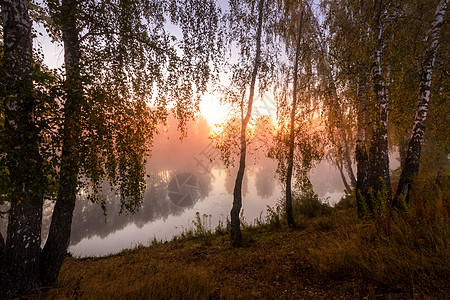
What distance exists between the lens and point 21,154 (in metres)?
2.69

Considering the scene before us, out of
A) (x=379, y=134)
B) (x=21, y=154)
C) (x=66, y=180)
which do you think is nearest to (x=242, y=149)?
(x=379, y=134)

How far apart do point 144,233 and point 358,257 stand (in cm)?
1987

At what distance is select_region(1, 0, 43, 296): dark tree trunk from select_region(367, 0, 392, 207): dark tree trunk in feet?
24.4

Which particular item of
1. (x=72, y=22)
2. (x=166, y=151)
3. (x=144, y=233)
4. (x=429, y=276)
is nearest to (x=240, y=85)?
(x=72, y=22)

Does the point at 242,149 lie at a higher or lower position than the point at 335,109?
higher

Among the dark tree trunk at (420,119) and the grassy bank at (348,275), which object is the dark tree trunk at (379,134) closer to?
the dark tree trunk at (420,119)

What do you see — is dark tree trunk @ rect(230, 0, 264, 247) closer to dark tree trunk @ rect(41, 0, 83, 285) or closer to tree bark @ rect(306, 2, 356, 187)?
tree bark @ rect(306, 2, 356, 187)

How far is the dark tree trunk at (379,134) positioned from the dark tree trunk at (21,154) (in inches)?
292

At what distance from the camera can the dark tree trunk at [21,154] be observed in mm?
2764

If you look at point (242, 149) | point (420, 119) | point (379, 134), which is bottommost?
point (379, 134)

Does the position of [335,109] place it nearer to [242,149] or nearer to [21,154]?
[242,149]

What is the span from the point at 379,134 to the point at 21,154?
8195 mm

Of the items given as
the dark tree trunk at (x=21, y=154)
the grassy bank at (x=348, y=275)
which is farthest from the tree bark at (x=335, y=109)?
the dark tree trunk at (x=21, y=154)

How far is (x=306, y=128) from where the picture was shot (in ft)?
23.9
